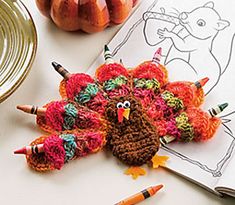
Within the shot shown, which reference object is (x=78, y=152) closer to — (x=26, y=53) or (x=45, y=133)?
(x=45, y=133)

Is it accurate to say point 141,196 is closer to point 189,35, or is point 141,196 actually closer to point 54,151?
point 54,151

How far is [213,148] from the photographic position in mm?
704

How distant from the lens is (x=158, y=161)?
0.68 m

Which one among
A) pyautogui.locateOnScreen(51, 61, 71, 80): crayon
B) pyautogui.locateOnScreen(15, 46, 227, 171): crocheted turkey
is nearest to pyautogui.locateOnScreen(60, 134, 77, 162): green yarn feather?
pyautogui.locateOnScreen(15, 46, 227, 171): crocheted turkey

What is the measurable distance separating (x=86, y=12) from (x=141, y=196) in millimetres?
290

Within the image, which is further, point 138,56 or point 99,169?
point 138,56

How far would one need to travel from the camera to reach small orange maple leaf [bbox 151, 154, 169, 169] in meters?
0.68

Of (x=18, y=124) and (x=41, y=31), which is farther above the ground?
(x=41, y=31)

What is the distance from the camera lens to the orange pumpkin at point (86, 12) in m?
0.78

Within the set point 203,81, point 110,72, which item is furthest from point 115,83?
point 203,81

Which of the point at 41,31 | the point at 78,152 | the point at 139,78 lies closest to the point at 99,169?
the point at 78,152

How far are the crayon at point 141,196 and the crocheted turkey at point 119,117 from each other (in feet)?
0.13

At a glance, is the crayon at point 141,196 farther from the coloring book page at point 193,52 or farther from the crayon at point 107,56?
the crayon at point 107,56

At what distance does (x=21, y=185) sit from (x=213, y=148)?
251mm
